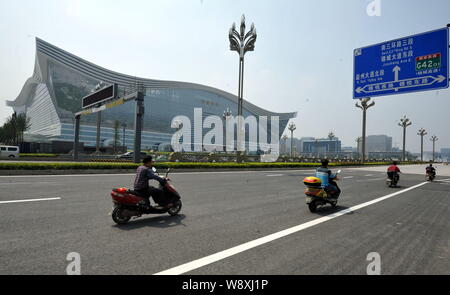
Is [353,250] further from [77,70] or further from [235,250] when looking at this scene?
[77,70]

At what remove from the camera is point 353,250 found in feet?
13.1

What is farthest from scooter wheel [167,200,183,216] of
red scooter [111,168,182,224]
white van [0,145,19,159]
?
white van [0,145,19,159]

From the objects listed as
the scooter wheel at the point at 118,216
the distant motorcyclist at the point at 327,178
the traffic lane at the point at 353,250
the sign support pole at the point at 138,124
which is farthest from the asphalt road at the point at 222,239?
the sign support pole at the point at 138,124

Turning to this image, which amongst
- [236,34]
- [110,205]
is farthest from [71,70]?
[110,205]

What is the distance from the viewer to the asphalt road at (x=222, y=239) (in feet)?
10.7

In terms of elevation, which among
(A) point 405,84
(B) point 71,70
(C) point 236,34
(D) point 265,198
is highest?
(B) point 71,70

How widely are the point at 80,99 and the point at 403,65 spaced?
95.4m

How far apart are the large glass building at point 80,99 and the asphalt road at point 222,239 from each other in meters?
68.2

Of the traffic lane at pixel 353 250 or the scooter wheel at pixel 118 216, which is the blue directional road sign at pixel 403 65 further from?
the scooter wheel at pixel 118 216

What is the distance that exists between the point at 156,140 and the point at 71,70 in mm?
37041

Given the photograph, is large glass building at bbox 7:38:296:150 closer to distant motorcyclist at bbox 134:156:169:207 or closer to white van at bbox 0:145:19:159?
white van at bbox 0:145:19:159

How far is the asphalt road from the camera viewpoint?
326 cm
